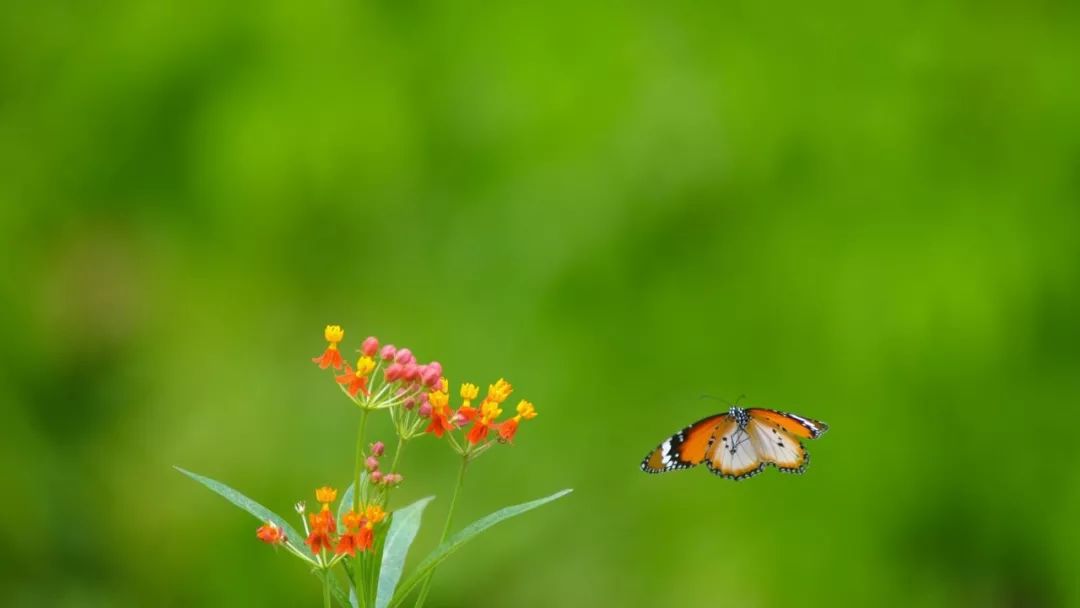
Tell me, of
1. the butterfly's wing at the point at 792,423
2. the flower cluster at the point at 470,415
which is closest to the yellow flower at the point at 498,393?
the flower cluster at the point at 470,415

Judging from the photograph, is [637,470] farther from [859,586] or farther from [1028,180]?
[1028,180]

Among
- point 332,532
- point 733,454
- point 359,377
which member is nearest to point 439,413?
point 359,377

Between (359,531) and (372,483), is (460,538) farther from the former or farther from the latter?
(372,483)

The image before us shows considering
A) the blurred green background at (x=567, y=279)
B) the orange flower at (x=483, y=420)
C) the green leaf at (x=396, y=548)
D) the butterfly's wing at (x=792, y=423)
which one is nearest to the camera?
the green leaf at (x=396, y=548)

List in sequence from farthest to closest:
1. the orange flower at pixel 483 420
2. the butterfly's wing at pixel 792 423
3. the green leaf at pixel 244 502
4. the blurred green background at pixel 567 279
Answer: the blurred green background at pixel 567 279
the butterfly's wing at pixel 792 423
the orange flower at pixel 483 420
the green leaf at pixel 244 502

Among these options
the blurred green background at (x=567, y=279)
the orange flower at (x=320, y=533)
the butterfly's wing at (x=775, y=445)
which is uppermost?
the blurred green background at (x=567, y=279)

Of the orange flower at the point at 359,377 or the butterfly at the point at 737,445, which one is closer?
the orange flower at the point at 359,377

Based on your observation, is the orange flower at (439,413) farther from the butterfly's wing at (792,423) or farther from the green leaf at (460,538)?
the butterfly's wing at (792,423)

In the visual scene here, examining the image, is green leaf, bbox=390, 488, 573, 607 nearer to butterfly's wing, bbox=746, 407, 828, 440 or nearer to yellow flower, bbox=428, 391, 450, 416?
yellow flower, bbox=428, 391, 450, 416
